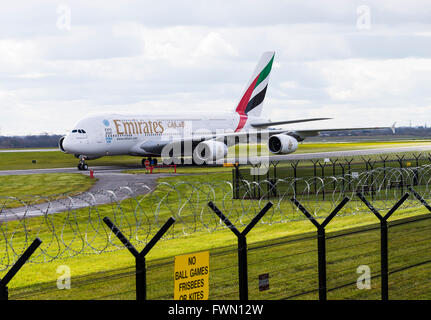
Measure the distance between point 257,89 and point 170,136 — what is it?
13992 millimetres

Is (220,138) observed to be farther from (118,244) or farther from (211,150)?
(118,244)

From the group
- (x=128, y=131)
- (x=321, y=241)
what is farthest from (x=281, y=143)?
(x=321, y=241)

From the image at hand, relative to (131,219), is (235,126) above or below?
above

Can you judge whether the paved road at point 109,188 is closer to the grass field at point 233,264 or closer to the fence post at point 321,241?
the grass field at point 233,264

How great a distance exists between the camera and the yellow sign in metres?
7.57

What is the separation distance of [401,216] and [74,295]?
1329cm

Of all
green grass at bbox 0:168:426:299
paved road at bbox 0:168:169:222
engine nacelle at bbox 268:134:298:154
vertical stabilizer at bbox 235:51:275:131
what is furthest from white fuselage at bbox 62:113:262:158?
green grass at bbox 0:168:426:299

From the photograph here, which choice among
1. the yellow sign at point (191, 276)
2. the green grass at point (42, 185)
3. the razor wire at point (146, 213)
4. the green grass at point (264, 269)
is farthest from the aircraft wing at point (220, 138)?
the yellow sign at point (191, 276)

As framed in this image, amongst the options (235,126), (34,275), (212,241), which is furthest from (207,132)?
(34,275)

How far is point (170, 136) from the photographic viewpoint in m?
50.5

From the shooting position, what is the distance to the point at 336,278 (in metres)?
13.7

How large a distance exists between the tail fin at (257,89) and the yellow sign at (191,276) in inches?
2026
